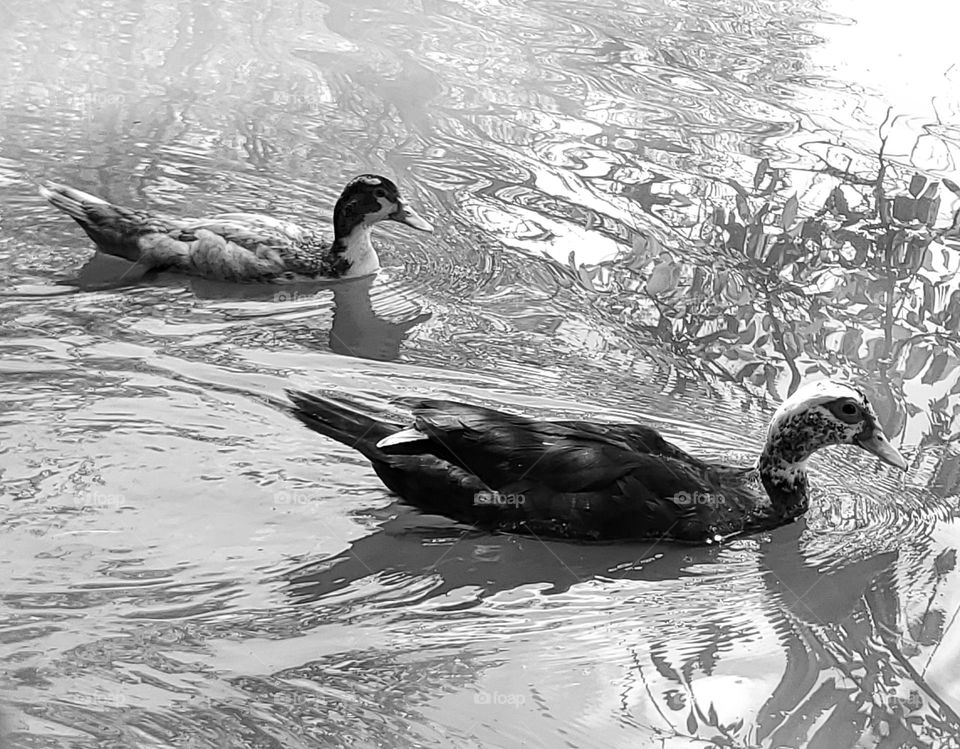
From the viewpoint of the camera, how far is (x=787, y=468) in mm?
5766

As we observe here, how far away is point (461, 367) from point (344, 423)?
1.12 m

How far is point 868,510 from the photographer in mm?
5918

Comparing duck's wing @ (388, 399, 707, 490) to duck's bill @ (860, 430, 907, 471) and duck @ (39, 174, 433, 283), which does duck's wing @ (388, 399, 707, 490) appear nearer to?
duck's bill @ (860, 430, 907, 471)

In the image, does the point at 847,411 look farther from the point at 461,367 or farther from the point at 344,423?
the point at 344,423

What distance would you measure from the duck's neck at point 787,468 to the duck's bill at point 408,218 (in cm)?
294

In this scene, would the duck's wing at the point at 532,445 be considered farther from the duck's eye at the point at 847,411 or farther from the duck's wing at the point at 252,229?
the duck's wing at the point at 252,229

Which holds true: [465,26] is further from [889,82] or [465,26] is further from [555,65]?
[889,82]

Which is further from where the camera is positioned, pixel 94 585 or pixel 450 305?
pixel 450 305

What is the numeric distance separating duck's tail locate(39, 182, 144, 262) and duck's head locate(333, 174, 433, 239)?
1.08 m

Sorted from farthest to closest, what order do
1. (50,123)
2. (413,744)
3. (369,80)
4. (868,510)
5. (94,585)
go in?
(369,80), (50,123), (868,510), (94,585), (413,744)

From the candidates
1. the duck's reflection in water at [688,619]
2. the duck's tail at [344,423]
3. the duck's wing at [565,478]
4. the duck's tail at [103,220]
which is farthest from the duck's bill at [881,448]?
the duck's tail at [103,220]

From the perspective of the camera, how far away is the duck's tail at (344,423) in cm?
563

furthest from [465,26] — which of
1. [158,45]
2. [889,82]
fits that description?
[889,82]

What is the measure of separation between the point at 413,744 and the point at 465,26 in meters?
8.33
